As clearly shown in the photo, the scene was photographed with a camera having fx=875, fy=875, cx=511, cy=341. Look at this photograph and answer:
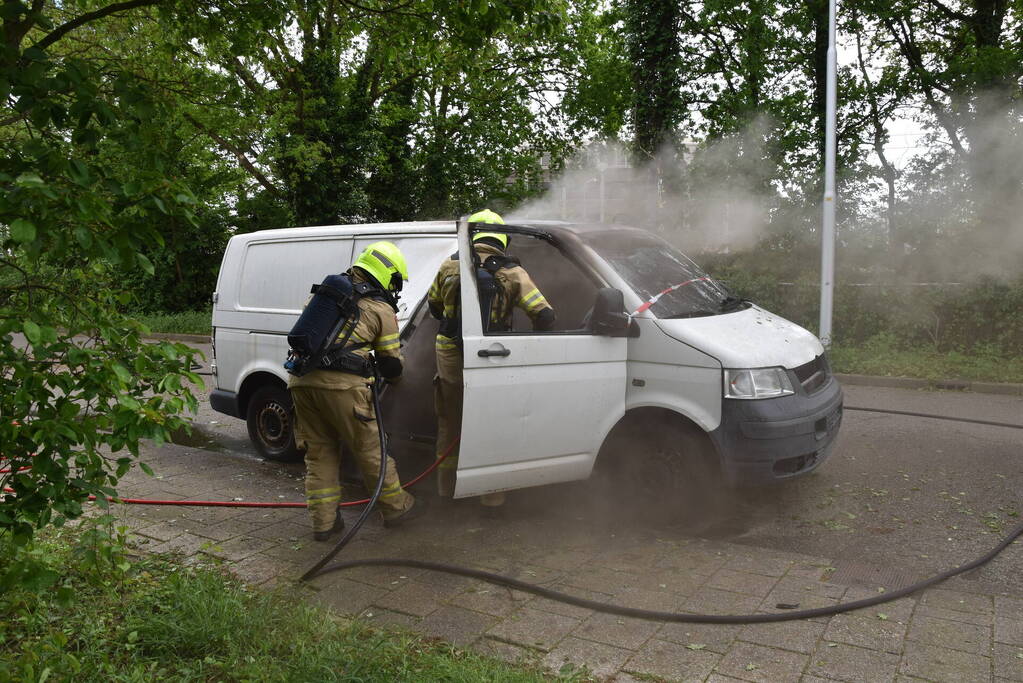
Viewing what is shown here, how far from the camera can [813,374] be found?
5.44 m

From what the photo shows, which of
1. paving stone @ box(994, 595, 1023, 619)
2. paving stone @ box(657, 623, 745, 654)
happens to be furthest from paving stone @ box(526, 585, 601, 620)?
paving stone @ box(994, 595, 1023, 619)

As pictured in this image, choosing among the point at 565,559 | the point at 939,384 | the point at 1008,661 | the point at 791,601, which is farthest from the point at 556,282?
the point at 939,384

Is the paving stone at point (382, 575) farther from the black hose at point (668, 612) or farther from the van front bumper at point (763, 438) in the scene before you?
the van front bumper at point (763, 438)

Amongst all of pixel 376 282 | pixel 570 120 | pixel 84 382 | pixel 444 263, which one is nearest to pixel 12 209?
pixel 84 382

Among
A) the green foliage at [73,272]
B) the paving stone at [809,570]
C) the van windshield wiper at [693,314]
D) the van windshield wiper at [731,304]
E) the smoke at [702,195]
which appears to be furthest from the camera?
the smoke at [702,195]

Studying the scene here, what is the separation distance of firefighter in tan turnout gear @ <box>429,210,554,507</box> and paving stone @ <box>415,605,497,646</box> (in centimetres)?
144

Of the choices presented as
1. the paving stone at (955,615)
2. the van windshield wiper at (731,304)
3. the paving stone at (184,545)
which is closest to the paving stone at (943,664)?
the paving stone at (955,615)

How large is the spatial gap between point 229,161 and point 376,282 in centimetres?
1762

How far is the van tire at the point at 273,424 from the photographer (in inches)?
272

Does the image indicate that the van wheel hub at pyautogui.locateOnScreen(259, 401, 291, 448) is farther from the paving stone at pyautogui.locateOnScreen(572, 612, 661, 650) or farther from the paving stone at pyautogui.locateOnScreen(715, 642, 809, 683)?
the paving stone at pyautogui.locateOnScreen(715, 642, 809, 683)

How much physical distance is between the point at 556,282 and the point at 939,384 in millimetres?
6603

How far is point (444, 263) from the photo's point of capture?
5629 millimetres

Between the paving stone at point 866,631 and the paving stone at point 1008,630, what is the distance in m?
0.36

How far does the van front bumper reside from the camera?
4914mm
